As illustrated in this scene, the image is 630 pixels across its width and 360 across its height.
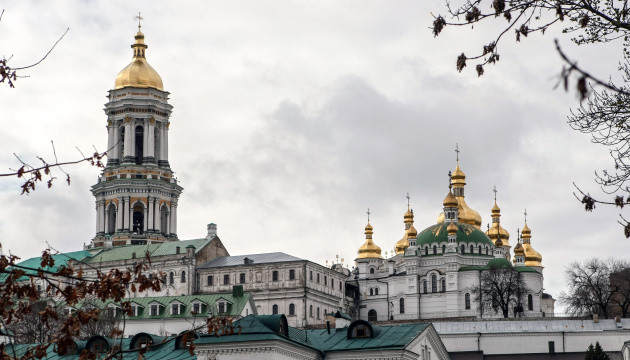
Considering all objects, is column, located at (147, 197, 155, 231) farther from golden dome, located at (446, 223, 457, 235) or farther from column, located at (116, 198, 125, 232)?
golden dome, located at (446, 223, 457, 235)

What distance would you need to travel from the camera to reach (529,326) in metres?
77.8

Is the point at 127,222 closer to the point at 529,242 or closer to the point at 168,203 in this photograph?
the point at 168,203

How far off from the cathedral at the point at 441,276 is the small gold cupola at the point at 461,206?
0.50m

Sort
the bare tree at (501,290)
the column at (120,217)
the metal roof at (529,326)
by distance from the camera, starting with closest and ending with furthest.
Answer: the metal roof at (529,326) → the bare tree at (501,290) → the column at (120,217)

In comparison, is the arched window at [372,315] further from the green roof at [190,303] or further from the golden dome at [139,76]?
the golden dome at [139,76]

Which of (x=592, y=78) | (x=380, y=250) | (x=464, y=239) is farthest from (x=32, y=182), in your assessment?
(x=380, y=250)

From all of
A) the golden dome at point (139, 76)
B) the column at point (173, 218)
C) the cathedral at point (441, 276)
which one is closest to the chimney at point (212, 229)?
the column at point (173, 218)

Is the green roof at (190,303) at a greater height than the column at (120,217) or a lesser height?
lesser

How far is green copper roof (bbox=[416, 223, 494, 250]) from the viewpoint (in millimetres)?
114312

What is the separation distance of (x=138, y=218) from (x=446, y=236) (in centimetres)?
3354

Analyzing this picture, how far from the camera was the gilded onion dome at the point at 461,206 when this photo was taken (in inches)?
5022

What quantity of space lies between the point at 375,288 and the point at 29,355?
104 meters

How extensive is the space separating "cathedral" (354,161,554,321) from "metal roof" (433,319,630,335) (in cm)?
2244

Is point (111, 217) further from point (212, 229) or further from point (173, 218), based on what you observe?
point (212, 229)
